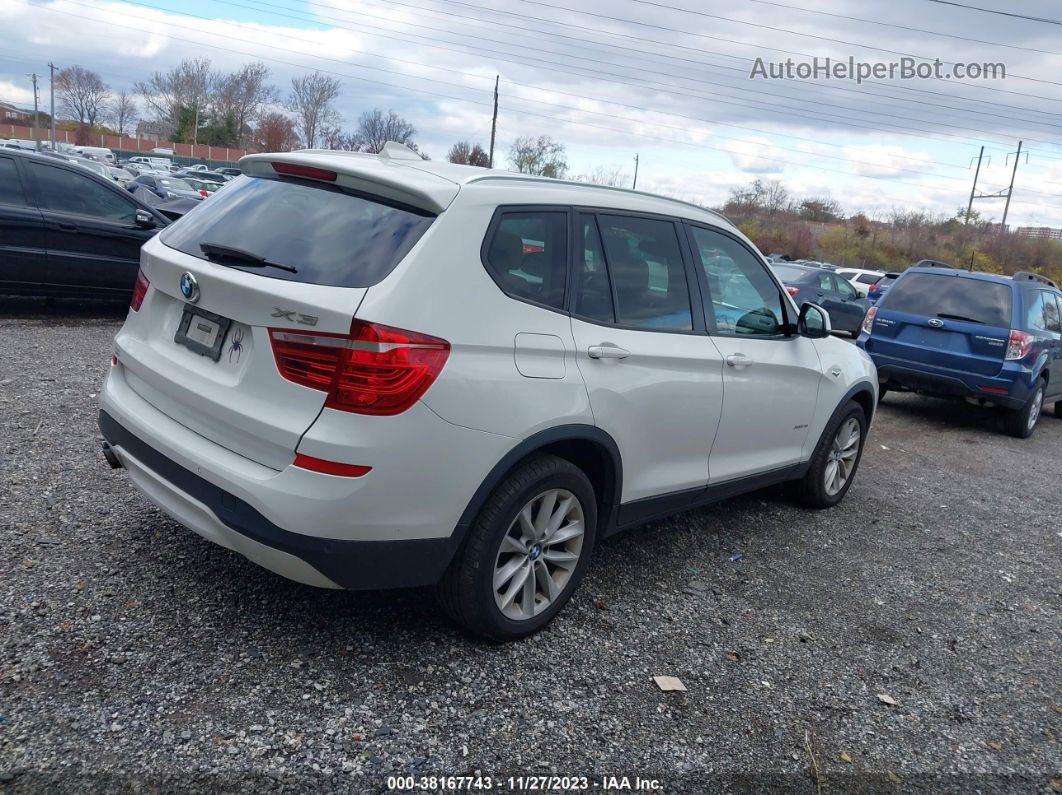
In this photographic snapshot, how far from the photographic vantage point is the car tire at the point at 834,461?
5496 mm

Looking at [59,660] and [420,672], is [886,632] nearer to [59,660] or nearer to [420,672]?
[420,672]

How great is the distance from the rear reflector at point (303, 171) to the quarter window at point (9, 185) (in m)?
6.26

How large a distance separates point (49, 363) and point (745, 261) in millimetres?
5587

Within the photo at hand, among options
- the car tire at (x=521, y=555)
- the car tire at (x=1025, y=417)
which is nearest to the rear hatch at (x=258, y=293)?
the car tire at (x=521, y=555)

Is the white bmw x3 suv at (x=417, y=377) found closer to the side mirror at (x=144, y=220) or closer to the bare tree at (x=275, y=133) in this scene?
the side mirror at (x=144, y=220)

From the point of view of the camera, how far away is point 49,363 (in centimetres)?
696

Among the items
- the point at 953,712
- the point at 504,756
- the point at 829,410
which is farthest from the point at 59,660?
the point at 829,410

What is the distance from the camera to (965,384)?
9.10 meters

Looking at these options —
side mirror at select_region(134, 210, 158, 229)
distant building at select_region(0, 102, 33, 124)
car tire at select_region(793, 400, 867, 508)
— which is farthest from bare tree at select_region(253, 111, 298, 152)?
car tire at select_region(793, 400, 867, 508)

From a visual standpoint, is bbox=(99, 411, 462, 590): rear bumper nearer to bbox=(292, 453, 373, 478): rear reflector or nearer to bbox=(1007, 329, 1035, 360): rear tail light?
bbox=(292, 453, 373, 478): rear reflector

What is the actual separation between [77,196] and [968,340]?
31.0ft

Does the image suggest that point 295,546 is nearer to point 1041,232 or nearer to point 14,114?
point 1041,232

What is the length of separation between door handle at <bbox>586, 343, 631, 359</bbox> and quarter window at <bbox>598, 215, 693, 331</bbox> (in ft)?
0.50

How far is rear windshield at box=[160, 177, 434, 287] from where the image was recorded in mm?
2965
